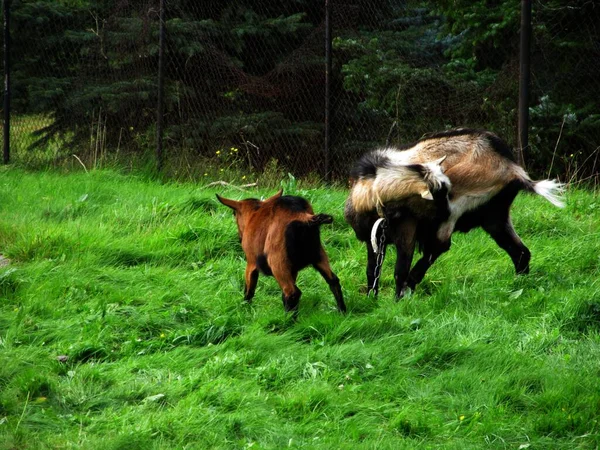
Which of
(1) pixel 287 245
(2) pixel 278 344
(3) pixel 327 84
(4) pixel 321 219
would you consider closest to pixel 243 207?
(1) pixel 287 245

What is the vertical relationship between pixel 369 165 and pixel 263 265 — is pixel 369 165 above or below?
above

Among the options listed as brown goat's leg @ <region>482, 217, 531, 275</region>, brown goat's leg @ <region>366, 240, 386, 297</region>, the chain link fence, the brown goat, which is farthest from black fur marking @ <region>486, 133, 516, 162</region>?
the chain link fence

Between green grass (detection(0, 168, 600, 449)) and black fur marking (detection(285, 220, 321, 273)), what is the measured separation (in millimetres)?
403

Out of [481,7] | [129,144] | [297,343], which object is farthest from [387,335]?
[129,144]

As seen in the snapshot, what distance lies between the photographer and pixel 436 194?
6.14m

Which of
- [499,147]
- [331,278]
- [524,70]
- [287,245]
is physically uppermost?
[524,70]

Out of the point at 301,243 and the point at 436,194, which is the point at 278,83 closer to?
the point at 436,194

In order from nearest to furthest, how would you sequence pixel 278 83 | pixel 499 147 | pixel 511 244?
pixel 499 147, pixel 511 244, pixel 278 83

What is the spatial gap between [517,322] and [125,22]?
798 cm

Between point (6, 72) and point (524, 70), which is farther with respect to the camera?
point (6, 72)

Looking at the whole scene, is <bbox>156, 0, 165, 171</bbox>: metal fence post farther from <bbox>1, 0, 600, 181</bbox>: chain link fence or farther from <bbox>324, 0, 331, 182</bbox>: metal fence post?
<bbox>324, 0, 331, 182</bbox>: metal fence post

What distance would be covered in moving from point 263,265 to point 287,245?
342mm

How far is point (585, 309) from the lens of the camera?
572 centimetres

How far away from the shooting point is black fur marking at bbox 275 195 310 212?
5918mm
